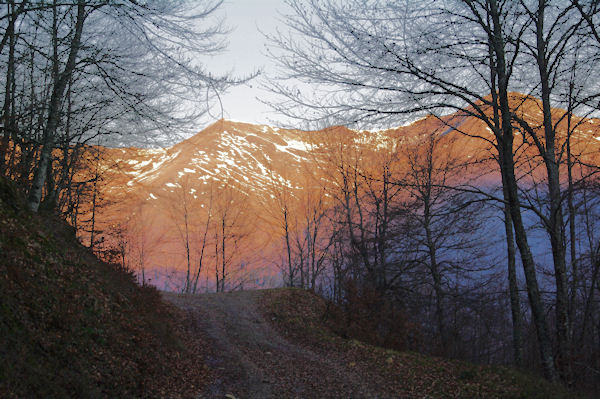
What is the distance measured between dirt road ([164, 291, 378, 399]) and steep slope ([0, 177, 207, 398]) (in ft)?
2.55

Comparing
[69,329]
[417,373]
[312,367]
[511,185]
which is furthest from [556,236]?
[69,329]

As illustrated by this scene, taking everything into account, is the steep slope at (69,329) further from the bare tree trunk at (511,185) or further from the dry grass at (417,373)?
the bare tree trunk at (511,185)

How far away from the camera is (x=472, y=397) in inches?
280

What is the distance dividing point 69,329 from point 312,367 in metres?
5.96

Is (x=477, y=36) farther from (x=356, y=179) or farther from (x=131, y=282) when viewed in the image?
(x=356, y=179)

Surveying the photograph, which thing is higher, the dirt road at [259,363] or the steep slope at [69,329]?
the steep slope at [69,329]

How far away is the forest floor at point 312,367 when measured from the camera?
7430 mm

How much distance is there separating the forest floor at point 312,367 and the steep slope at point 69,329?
43.6 inches

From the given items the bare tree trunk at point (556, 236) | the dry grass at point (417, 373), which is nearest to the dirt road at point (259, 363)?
the dry grass at point (417, 373)

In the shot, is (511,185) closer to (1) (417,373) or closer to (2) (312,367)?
(1) (417,373)

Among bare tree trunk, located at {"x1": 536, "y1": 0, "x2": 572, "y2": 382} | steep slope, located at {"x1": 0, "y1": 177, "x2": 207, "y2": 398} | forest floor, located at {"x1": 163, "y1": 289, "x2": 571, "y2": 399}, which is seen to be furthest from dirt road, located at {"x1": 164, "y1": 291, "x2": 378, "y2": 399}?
bare tree trunk, located at {"x1": 536, "y1": 0, "x2": 572, "y2": 382}

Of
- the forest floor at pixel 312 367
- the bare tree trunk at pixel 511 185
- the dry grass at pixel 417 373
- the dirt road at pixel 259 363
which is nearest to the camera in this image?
the bare tree trunk at pixel 511 185

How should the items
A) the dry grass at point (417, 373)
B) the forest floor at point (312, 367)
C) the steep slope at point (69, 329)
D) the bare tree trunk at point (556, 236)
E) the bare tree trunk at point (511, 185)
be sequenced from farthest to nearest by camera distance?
the forest floor at point (312, 367)
the dry grass at point (417, 373)
the bare tree trunk at point (556, 236)
the bare tree trunk at point (511, 185)
the steep slope at point (69, 329)

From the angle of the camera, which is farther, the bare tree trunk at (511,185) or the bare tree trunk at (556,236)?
the bare tree trunk at (556,236)
